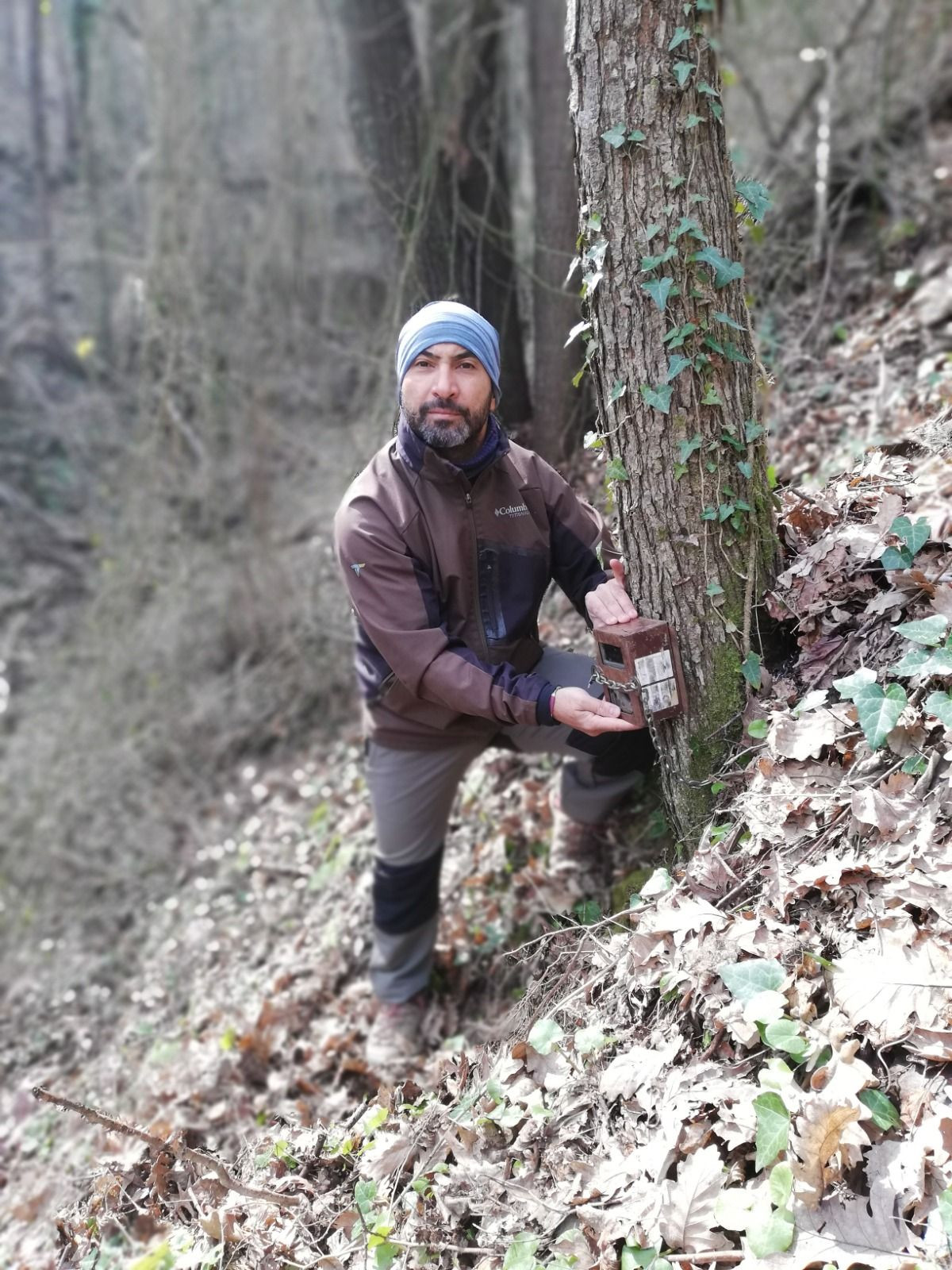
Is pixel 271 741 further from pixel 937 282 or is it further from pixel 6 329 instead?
pixel 6 329

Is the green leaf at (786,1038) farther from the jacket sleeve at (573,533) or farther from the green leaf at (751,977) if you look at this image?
the jacket sleeve at (573,533)

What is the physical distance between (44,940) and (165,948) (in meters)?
1.14

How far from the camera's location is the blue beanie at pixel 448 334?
3.23 metres

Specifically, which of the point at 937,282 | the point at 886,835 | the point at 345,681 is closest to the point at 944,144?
the point at 937,282

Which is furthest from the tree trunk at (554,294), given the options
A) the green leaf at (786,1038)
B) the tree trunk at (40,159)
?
the tree trunk at (40,159)

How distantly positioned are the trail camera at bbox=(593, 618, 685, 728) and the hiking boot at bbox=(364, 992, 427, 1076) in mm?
1831

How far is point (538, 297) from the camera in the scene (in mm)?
4820

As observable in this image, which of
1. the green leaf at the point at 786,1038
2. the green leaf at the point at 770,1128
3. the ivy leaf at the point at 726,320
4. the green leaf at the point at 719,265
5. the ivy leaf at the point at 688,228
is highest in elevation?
the ivy leaf at the point at 688,228

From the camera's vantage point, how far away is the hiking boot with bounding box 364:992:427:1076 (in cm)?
405

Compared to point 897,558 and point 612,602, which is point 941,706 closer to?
point 897,558

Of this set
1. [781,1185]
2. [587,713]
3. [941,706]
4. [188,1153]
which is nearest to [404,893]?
[188,1153]

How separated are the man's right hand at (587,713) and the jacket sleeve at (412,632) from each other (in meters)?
0.07

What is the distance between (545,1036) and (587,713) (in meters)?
0.94

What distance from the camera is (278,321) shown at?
8398 millimetres
